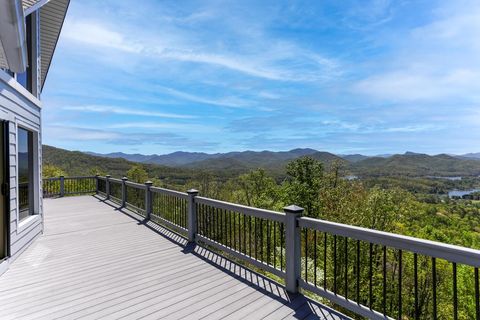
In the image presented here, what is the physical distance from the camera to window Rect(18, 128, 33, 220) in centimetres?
479

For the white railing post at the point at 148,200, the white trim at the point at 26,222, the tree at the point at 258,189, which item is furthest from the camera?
the tree at the point at 258,189

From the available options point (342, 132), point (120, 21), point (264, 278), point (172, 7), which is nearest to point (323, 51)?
point (172, 7)

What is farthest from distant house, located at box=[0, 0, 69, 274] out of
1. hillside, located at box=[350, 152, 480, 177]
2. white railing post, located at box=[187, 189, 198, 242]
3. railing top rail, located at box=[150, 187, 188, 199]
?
hillside, located at box=[350, 152, 480, 177]

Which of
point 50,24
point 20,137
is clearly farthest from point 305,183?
point 20,137

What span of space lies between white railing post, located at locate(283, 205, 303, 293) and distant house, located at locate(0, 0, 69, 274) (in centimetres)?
312

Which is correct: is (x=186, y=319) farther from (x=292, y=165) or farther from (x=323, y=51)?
(x=292, y=165)

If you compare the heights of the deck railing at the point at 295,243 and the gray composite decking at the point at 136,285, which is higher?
the deck railing at the point at 295,243

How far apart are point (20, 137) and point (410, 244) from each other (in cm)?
626

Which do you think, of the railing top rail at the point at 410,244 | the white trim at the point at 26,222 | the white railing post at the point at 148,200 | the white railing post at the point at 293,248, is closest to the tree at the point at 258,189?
the white railing post at the point at 148,200

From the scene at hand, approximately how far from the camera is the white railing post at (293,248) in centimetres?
311

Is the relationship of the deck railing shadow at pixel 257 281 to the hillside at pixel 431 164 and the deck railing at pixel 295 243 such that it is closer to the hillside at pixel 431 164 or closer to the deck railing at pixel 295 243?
the deck railing at pixel 295 243

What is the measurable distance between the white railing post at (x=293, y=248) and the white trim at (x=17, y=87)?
14.6ft

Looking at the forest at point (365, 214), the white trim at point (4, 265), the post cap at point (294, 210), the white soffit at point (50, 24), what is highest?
the white soffit at point (50, 24)

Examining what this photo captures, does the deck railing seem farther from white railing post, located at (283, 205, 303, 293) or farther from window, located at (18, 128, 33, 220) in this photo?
window, located at (18, 128, 33, 220)
